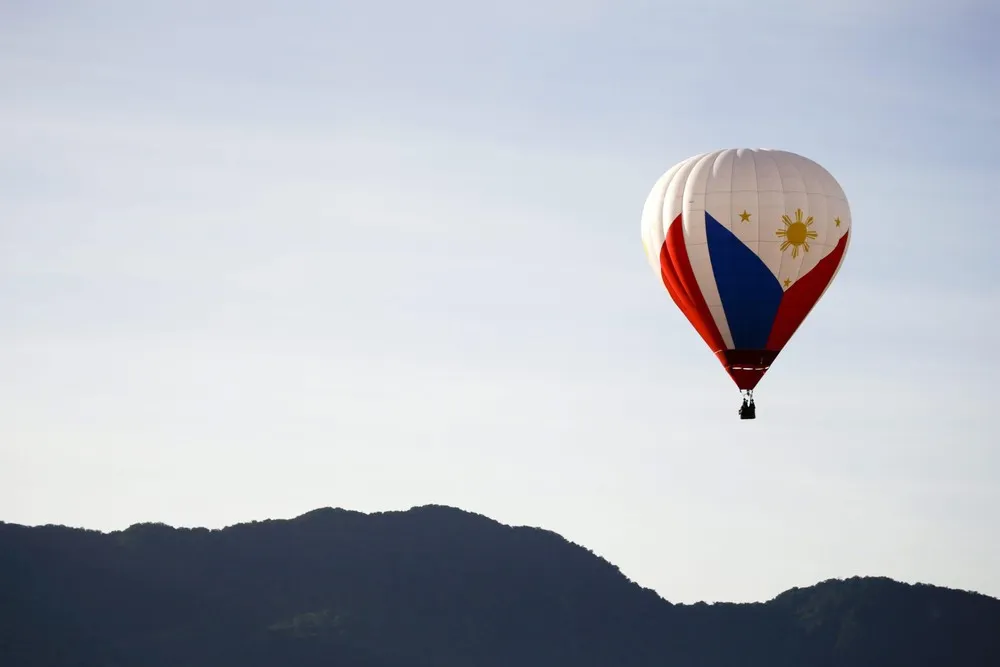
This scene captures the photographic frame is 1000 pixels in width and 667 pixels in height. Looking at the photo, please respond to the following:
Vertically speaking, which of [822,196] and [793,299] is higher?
[822,196]

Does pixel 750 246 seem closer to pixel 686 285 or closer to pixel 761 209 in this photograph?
pixel 761 209

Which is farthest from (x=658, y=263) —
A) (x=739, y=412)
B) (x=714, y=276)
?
(x=739, y=412)

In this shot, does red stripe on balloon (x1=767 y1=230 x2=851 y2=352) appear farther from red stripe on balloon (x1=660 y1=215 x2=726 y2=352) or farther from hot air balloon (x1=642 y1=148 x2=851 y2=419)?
red stripe on balloon (x1=660 y1=215 x2=726 y2=352)

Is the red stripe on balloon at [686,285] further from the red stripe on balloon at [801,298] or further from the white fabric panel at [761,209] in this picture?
the red stripe on balloon at [801,298]

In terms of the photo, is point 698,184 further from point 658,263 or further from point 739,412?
point 739,412

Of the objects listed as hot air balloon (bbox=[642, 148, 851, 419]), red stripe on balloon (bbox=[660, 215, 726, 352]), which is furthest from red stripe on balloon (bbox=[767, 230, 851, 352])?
red stripe on balloon (bbox=[660, 215, 726, 352])

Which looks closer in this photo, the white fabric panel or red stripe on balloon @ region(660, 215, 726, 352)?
the white fabric panel

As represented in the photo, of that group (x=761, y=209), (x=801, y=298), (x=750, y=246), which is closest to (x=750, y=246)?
(x=750, y=246)
